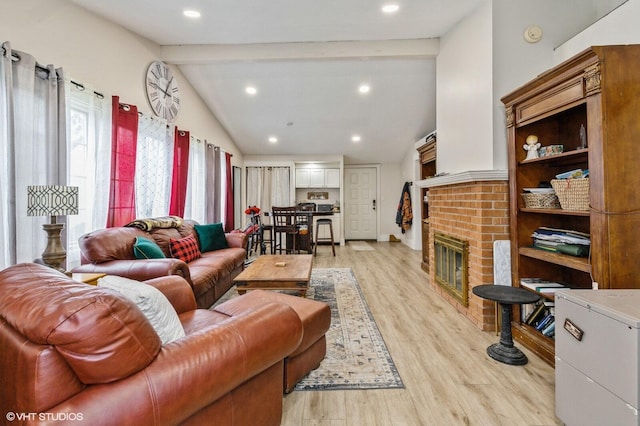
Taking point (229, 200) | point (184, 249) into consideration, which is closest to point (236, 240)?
point (184, 249)

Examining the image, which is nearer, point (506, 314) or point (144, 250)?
point (506, 314)

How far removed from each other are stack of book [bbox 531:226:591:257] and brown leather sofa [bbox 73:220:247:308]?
273 centimetres

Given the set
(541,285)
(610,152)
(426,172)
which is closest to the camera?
(610,152)

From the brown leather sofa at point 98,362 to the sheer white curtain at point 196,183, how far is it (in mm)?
3477

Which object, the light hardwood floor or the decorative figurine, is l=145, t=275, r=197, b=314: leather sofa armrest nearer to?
the light hardwood floor

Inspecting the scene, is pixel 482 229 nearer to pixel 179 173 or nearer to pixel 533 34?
pixel 533 34

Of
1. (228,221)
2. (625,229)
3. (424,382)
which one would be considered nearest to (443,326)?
(424,382)

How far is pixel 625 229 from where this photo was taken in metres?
1.59

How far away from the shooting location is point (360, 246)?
22.4 ft

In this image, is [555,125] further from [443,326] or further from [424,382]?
[424,382]

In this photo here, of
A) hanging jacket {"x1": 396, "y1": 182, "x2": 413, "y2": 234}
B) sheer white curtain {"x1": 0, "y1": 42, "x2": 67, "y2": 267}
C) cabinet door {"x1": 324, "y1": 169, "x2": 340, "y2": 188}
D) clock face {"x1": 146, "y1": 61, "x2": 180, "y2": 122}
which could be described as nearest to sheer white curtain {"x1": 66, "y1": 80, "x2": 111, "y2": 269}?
sheer white curtain {"x1": 0, "y1": 42, "x2": 67, "y2": 267}

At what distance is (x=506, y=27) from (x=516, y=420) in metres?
2.81

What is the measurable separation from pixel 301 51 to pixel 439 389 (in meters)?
3.65

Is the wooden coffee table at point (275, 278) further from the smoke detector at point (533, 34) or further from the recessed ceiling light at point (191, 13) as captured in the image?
the smoke detector at point (533, 34)
